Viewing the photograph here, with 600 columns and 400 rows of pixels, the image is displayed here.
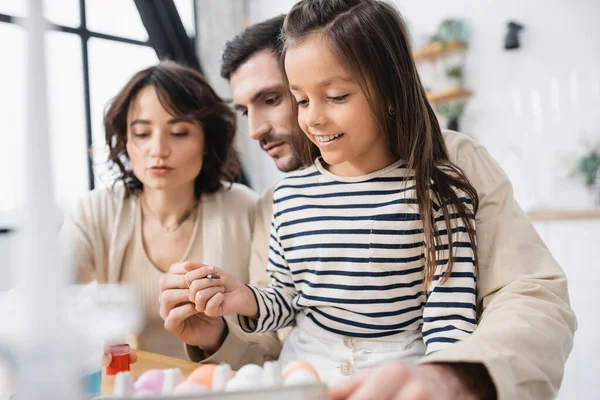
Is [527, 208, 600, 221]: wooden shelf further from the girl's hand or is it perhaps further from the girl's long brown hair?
the girl's hand

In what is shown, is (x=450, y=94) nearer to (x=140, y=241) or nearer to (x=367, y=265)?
(x=140, y=241)

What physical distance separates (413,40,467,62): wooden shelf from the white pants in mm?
2763

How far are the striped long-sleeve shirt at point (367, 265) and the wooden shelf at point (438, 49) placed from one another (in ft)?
8.64

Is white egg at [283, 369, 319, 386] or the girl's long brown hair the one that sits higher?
the girl's long brown hair

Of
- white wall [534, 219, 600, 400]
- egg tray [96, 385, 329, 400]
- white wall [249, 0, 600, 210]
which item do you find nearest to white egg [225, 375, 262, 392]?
egg tray [96, 385, 329, 400]

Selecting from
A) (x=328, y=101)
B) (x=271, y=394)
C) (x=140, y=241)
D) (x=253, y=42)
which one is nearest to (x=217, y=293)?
(x=328, y=101)

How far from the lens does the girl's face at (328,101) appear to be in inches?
35.4

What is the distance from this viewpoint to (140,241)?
154cm

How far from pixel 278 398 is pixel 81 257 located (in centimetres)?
122

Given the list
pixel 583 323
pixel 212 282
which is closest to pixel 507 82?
pixel 583 323

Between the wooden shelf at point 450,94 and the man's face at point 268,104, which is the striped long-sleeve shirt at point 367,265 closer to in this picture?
the man's face at point 268,104

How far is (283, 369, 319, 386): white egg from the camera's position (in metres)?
0.45

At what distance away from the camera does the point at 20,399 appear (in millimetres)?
284

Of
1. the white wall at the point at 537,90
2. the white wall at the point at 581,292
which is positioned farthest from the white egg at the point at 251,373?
the white wall at the point at 537,90
